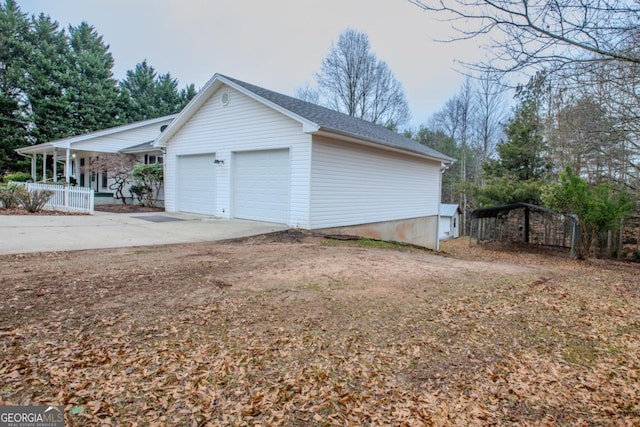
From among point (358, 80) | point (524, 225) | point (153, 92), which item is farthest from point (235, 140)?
point (153, 92)

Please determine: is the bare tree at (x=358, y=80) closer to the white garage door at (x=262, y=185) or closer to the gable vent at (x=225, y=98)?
the gable vent at (x=225, y=98)

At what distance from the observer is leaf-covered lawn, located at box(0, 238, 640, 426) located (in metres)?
2.20

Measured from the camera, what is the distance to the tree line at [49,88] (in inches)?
1019

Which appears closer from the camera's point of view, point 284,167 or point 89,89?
point 284,167

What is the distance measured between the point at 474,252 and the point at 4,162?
1242 inches

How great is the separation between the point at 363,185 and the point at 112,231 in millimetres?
7086

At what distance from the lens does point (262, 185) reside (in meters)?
10.5

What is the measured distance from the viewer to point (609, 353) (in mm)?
3066

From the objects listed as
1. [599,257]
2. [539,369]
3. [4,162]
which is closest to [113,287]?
[539,369]

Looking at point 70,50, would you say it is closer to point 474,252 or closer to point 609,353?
point 474,252

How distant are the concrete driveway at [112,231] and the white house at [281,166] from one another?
852 millimetres

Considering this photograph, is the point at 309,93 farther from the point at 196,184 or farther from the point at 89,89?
the point at 196,184

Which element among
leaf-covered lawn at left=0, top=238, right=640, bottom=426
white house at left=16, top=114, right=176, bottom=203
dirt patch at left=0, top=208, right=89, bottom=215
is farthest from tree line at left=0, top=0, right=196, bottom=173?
leaf-covered lawn at left=0, top=238, right=640, bottom=426

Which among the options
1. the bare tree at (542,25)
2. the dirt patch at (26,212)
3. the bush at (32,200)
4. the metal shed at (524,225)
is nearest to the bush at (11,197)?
the bush at (32,200)
